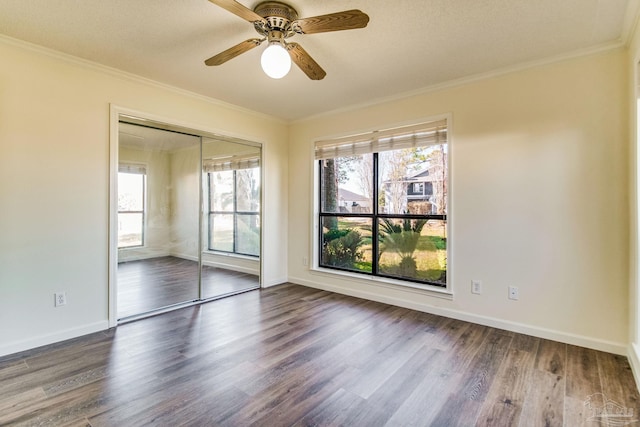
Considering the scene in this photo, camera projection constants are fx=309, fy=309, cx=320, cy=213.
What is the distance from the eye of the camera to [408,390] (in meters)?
2.01

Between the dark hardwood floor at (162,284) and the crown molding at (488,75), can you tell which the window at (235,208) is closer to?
the dark hardwood floor at (162,284)

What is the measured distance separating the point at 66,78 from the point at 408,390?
3.75 m

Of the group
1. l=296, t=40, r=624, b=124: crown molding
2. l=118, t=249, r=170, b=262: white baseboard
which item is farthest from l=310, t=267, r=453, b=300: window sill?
l=296, t=40, r=624, b=124: crown molding

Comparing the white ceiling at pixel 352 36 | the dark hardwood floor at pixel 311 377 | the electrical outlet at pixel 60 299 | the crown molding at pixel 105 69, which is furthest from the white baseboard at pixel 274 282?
the white ceiling at pixel 352 36

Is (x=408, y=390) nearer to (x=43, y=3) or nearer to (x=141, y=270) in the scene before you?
(x=141, y=270)

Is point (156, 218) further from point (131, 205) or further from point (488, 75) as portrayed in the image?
point (488, 75)

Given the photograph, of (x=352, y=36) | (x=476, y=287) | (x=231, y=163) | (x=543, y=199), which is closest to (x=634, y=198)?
(x=543, y=199)

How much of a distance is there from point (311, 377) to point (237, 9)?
7.80ft

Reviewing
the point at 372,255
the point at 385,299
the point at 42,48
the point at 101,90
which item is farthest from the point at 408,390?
the point at 42,48

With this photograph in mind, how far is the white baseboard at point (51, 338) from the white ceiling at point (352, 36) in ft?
8.00

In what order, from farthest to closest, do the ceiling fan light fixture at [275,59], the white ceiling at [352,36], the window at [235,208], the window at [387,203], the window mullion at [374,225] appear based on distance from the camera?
1. the window at [235,208]
2. the window mullion at [374,225]
3. the window at [387,203]
4. the white ceiling at [352,36]
5. the ceiling fan light fixture at [275,59]

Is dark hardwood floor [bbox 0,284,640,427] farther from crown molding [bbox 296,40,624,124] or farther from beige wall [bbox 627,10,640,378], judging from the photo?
crown molding [bbox 296,40,624,124]

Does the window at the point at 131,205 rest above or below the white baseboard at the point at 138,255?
above

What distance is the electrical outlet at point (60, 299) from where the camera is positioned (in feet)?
8.86
